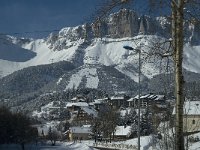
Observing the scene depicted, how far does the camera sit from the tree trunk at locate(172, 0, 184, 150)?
7364mm

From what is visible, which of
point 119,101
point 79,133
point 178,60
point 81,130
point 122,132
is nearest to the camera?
point 178,60

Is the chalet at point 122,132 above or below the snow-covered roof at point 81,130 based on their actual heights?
above

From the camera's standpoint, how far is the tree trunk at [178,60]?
7364mm

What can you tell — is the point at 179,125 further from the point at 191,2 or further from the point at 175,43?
the point at 191,2

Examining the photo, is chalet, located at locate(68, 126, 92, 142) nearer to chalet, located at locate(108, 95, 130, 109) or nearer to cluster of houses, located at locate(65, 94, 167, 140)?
cluster of houses, located at locate(65, 94, 167, 140)

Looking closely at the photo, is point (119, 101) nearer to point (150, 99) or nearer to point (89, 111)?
point (89, 111)

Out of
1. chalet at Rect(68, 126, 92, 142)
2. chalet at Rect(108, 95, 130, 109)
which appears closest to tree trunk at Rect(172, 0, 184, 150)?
chalet at Rect(68, 126, 92, 142)

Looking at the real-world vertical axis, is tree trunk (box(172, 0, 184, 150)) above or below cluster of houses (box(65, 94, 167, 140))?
above

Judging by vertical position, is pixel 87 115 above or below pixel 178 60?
below

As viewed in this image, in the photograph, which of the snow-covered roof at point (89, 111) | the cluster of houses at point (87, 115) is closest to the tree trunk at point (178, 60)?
the cluster of houses at point (87, 115)

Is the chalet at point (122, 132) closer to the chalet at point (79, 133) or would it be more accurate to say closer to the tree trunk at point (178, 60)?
the chalet at point (79, 133)

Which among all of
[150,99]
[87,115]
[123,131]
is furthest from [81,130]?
[150,99]

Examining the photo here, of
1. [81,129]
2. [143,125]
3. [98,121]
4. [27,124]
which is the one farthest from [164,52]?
[81,129]

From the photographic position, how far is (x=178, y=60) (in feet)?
24.7
